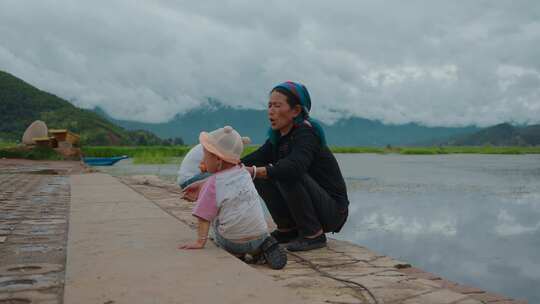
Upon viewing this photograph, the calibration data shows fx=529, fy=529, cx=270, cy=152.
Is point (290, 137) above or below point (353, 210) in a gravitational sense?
above

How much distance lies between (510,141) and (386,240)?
→ 10661cm

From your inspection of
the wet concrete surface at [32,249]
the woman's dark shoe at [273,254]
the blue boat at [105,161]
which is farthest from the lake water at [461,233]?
the blue boat at [105,161]

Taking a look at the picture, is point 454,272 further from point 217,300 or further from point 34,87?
point 34,87

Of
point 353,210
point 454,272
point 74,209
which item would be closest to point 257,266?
point 454,272

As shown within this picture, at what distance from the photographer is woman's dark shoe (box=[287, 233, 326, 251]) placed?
3.58 meters

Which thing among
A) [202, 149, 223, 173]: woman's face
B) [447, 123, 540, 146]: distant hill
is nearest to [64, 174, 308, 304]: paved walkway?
[202, 149, 223, 173]: woman's face

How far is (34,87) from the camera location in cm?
5444

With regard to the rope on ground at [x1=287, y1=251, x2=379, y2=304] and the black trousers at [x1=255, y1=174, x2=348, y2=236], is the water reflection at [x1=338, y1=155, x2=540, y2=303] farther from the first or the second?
the rope on ground at [x1=287, y1=251, x2=379, y2=304]

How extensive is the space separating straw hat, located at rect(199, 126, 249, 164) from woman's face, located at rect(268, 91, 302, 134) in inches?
24.6

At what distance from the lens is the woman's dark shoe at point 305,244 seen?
3.58 m

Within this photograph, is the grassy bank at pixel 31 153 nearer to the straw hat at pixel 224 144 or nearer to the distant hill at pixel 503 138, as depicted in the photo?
the straw hat at pixel 224 144

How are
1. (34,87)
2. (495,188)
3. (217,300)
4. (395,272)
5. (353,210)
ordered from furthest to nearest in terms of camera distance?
(34,87) < (495,188) < (353,210) < (395,272) < (217,300)

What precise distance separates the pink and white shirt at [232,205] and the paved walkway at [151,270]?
0.18m

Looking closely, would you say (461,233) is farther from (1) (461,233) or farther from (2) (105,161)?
(2) (105,161)
